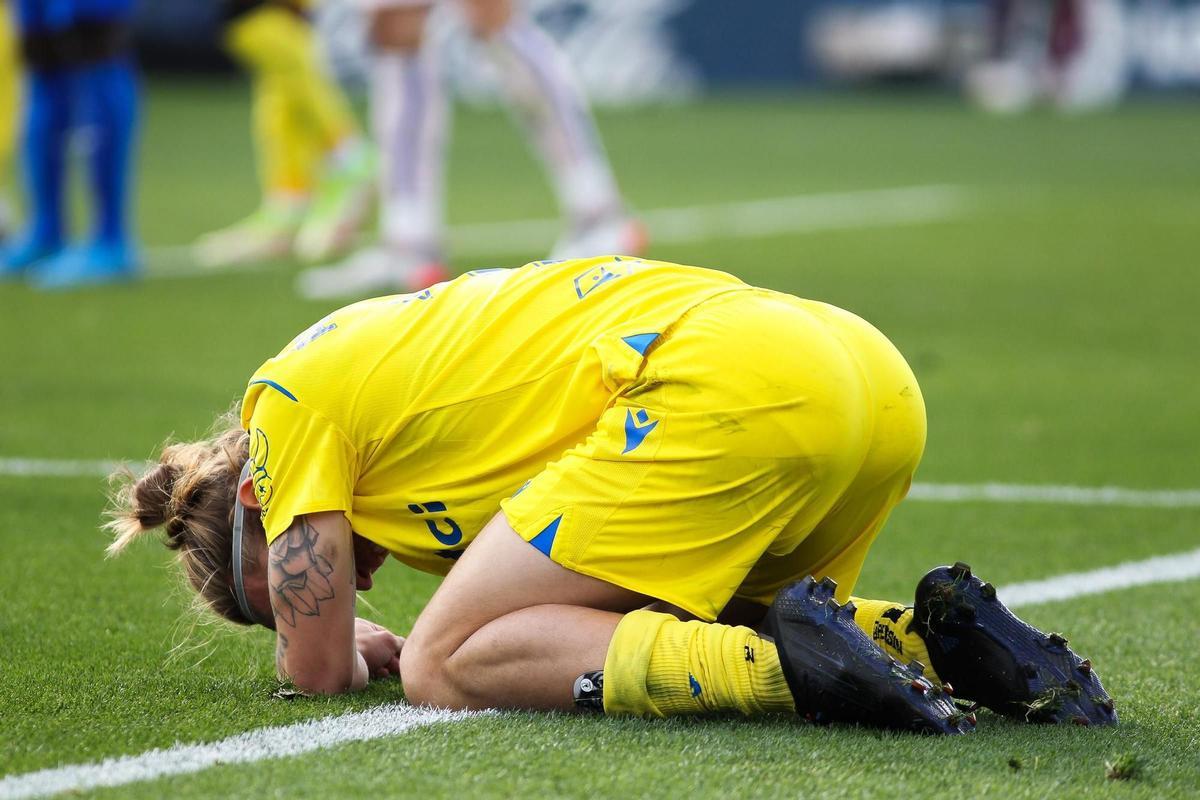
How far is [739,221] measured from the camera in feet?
33.2

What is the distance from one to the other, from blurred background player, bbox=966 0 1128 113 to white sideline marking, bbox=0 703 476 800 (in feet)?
64.6

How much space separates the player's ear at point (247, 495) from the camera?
2.71 m

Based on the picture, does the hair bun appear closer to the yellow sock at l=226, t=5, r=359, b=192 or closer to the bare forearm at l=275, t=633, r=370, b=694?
the bare forearm at l=275, t=633, r=370, b=694

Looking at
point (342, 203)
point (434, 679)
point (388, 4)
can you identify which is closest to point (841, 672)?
point (434, 679)

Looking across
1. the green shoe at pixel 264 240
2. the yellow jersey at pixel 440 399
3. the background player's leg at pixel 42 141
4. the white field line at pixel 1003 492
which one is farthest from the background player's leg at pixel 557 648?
the green shoe at pixel 264 240

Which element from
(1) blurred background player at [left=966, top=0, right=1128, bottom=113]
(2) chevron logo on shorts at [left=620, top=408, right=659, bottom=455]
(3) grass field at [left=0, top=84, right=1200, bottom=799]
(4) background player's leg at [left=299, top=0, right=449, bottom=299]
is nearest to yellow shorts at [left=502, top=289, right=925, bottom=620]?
(2) chevron logo on shorts at [left=620, top=408, right=659, bottom=455]

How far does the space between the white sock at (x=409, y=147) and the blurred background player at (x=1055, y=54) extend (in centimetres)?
1532

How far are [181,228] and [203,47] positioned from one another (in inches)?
426

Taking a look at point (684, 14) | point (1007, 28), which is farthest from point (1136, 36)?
point (684, 14)

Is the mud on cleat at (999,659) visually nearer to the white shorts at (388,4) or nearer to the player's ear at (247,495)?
the player's ear at (247,495)

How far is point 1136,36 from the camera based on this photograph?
21.4 metres

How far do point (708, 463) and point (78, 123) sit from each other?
6.01m

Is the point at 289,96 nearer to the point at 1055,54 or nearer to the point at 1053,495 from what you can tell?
the point at 1053,495

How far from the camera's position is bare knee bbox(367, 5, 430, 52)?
22.8 feet
